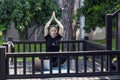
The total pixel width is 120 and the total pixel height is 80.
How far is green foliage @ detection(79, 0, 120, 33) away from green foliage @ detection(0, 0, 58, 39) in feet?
26.4

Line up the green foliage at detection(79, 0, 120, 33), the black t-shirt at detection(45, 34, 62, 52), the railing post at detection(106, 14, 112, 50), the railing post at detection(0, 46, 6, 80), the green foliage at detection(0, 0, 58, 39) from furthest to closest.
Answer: the green foliage at detection(0, 0, 58, 39) < the green foliage at detection(79, 0, 120, 33) < the black t-shirt at detection(45, 34, 62, 52) < the railing post at detection(106, 14, 112, 50) < the railing post at detection(0, 46, 6, 80)

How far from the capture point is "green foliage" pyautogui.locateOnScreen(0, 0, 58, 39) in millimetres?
16922

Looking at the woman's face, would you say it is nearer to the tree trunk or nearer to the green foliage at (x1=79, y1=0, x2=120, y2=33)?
the green foliage at (x1=79, y1=0, x2=120, y2=33)

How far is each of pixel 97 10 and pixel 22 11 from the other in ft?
30.5

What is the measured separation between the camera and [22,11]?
17.0 meters

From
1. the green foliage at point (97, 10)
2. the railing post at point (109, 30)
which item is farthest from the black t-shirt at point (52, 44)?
the green foliage at point (97, 10)

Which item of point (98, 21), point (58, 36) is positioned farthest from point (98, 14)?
point (58, 36)

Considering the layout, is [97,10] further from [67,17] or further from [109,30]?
[109,30]

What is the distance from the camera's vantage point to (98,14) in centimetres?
827

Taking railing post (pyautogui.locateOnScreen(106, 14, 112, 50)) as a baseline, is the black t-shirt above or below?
below

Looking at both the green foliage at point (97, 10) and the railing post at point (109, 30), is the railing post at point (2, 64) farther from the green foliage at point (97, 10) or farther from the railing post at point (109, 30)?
the green foliage at point (97, 10)

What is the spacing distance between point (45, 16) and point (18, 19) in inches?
79.5

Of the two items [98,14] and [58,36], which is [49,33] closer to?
[58,36]

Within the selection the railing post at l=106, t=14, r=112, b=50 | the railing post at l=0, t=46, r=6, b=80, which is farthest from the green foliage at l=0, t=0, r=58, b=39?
the railing post at l=0, t=46, r=6, b=80
